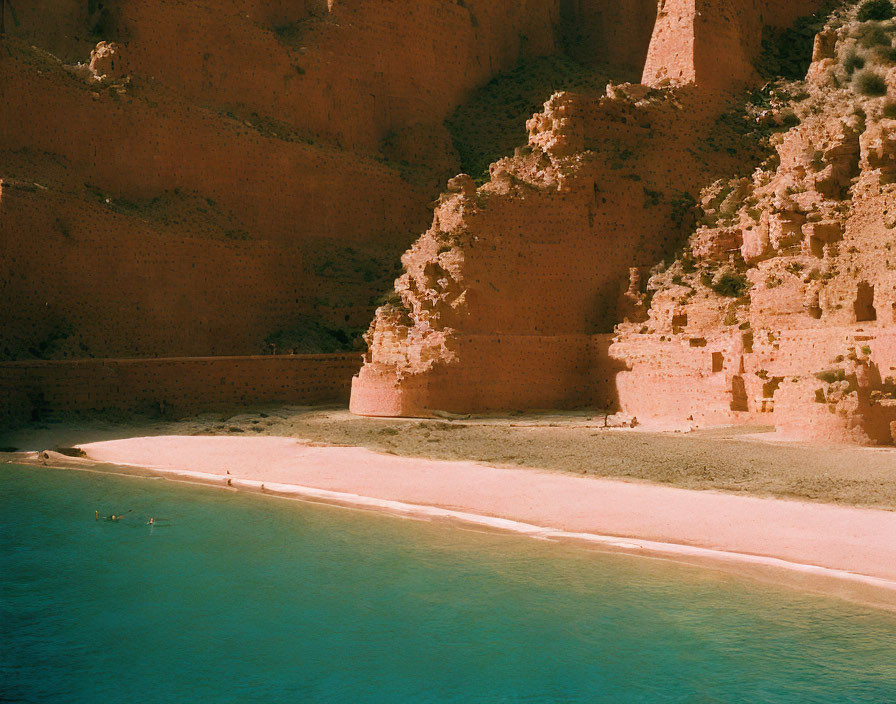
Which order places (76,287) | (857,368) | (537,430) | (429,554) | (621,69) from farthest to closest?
(621,69)
(76,287)
(537,430)
(857,368)
(429,554)

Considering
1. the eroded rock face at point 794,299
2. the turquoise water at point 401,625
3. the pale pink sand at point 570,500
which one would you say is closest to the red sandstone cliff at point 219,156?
the pale pink sand at point 570,500

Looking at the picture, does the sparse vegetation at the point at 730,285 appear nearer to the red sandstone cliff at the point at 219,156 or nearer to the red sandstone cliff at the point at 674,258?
the red sandstone cliff at the point at 674,258

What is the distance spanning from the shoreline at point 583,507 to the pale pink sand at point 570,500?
0.02 m

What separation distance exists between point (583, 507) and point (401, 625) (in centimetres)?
413

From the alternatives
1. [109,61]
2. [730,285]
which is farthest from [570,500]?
[109,61]

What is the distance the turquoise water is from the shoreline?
1.20ft

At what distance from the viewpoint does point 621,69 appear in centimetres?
3972

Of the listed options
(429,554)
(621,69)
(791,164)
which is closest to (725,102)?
(791,164)

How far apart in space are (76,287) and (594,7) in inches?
922

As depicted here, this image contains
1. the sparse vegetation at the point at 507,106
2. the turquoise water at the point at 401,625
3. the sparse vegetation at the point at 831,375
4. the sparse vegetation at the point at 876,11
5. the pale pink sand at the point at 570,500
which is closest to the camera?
the turquoise water at the point at 401,625

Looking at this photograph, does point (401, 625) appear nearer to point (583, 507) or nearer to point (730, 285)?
point (583, 507)

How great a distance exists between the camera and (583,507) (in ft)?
49.4

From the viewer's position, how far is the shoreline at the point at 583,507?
39.7 ft

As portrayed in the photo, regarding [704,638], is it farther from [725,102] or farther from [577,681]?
[725,102]
